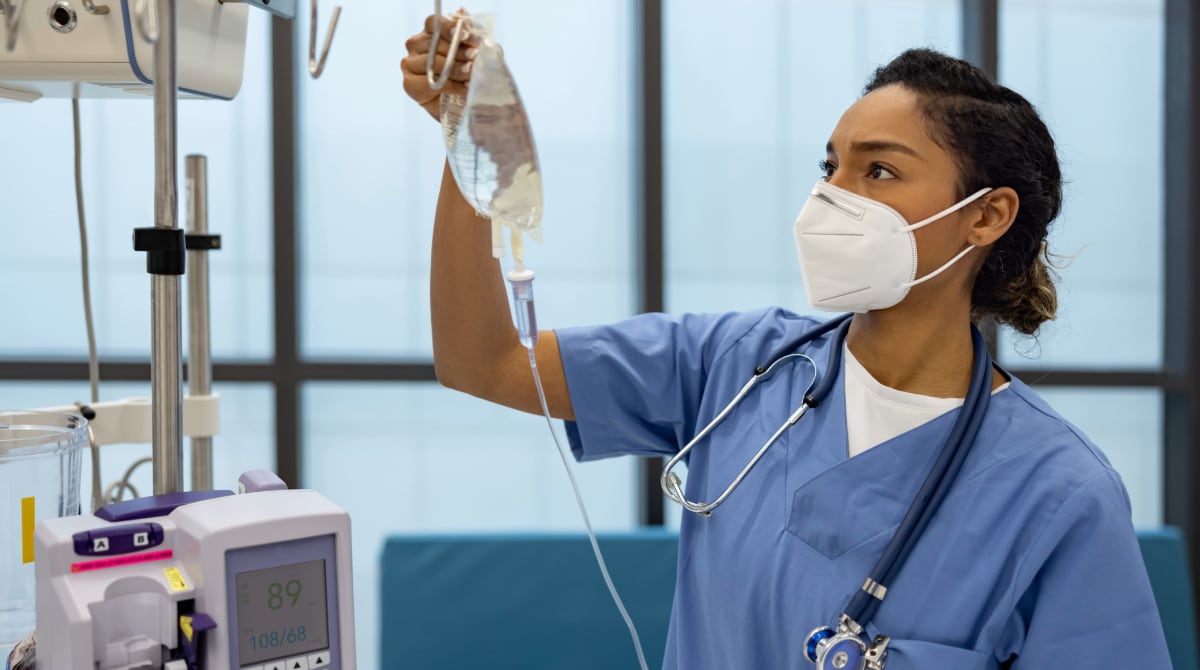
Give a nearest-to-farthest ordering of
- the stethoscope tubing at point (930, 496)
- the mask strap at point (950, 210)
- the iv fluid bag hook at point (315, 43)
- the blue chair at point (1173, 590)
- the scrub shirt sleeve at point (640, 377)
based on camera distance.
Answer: the iv fluid bag hook at point (315, 43) → the stethoscope tubing at point (930, 496) → the mask strap at point (950, 210) → the scrub shirt sleeve at point (640, 377) → the blue chair at point (1173, 590)

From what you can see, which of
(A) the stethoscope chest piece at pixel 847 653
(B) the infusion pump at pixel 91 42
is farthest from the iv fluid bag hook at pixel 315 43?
(A) the stethoscope chest piece at pixel 847 653

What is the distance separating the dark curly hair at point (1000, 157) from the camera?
45.0 inches

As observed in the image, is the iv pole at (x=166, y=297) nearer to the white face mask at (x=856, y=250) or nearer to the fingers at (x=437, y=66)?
the fingers at (x=437, y=66)

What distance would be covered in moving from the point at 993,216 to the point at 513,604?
1.32 m

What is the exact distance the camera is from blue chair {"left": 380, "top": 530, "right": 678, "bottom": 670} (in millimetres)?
2055

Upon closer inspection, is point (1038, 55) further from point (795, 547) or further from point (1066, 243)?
point (795, 547)

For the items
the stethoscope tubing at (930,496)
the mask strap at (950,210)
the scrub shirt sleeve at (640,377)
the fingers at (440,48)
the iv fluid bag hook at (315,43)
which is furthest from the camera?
the scrub shirt sleeve at (640,377)

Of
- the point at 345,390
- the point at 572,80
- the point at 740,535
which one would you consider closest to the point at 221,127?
the point at 345,390

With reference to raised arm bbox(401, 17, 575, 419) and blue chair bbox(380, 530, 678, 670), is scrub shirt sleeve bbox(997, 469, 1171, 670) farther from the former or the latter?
blue chair bbox(380, 530, 678, 670)

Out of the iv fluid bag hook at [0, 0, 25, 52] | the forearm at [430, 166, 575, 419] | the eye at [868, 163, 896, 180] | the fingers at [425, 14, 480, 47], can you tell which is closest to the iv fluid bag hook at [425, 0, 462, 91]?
the fingers at [425, 14, 480, 47]

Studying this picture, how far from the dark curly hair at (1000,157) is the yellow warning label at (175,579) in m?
0.90

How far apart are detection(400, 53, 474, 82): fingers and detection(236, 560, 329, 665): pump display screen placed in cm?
39

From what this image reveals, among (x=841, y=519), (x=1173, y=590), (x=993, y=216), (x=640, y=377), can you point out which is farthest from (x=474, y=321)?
(x=1173, y=590)

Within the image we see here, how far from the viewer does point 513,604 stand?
207 cm
